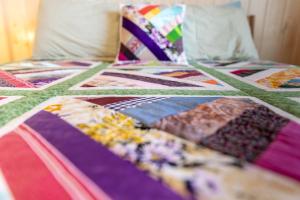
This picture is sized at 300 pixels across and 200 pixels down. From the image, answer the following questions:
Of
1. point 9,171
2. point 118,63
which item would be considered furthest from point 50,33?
point 9,171

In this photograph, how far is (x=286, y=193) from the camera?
29 centimetres

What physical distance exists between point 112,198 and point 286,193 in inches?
8.3

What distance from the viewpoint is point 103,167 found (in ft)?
1.15

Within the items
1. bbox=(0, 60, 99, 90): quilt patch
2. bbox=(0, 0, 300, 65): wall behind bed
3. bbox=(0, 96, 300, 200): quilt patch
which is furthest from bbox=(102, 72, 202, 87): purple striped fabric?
bbox=(0, 0, 300, 65): wall behind bed

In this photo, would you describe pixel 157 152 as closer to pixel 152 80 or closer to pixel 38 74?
pixel 152 80

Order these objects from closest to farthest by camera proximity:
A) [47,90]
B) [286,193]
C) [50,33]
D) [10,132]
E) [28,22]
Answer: [286,193] < [10,132] < [47,90] < [50,33] < [28,22]

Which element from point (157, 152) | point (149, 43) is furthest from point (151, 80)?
point (157, 152)

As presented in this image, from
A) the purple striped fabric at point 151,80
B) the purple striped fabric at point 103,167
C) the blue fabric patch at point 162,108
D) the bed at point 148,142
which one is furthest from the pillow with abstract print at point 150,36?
the purple striped fabric at point 103,167

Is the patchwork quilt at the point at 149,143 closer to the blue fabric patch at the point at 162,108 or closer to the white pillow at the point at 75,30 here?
the blue fabric patch at the point at 162,108

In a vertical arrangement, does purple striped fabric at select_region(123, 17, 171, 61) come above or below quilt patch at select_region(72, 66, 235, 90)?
above

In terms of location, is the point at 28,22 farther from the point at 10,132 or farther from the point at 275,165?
the point at 275,165

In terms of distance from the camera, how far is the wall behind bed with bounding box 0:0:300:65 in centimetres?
178

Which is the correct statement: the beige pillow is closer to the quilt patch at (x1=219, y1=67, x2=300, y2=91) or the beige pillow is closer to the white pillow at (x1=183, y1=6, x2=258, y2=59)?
the white pillow at (x1=183, y1=6, x2=258, y2=59)

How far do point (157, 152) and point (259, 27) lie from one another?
6.10ft
